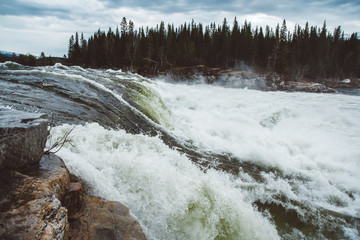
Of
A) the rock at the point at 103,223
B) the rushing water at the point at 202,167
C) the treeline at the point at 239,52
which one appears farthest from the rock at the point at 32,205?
the treeline at the point at 239,52

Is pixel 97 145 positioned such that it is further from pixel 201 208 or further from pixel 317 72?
pixel 317 72

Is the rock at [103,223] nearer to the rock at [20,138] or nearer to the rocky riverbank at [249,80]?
the rock at [20,138]

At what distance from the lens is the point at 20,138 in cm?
250

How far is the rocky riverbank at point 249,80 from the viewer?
36.1m

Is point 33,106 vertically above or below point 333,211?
above

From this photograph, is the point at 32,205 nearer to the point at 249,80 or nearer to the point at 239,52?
the point at 249,80

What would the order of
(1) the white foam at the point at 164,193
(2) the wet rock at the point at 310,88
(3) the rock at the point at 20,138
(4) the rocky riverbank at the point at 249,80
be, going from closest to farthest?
(3) the rock at the point at 20,138 → (1) the white foam at the point at 164,193 → (2) the wet rock at the point at 310,88 → (4) the rocky riverbank at the point at 249,80

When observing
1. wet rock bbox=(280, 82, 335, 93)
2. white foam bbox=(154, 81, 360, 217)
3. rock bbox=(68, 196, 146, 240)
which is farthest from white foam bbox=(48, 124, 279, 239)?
wet rock bbox=(280, 82, 335, 93)

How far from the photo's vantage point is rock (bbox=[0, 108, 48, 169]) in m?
2.38

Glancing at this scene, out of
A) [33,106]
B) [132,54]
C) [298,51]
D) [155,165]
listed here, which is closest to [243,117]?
[155,165]

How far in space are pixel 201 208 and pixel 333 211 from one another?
2.95 meters

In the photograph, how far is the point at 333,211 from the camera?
441 cm

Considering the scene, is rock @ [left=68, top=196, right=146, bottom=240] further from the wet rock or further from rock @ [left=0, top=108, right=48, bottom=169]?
the wet rock

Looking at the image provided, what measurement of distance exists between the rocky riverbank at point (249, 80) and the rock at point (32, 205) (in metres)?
37.5
